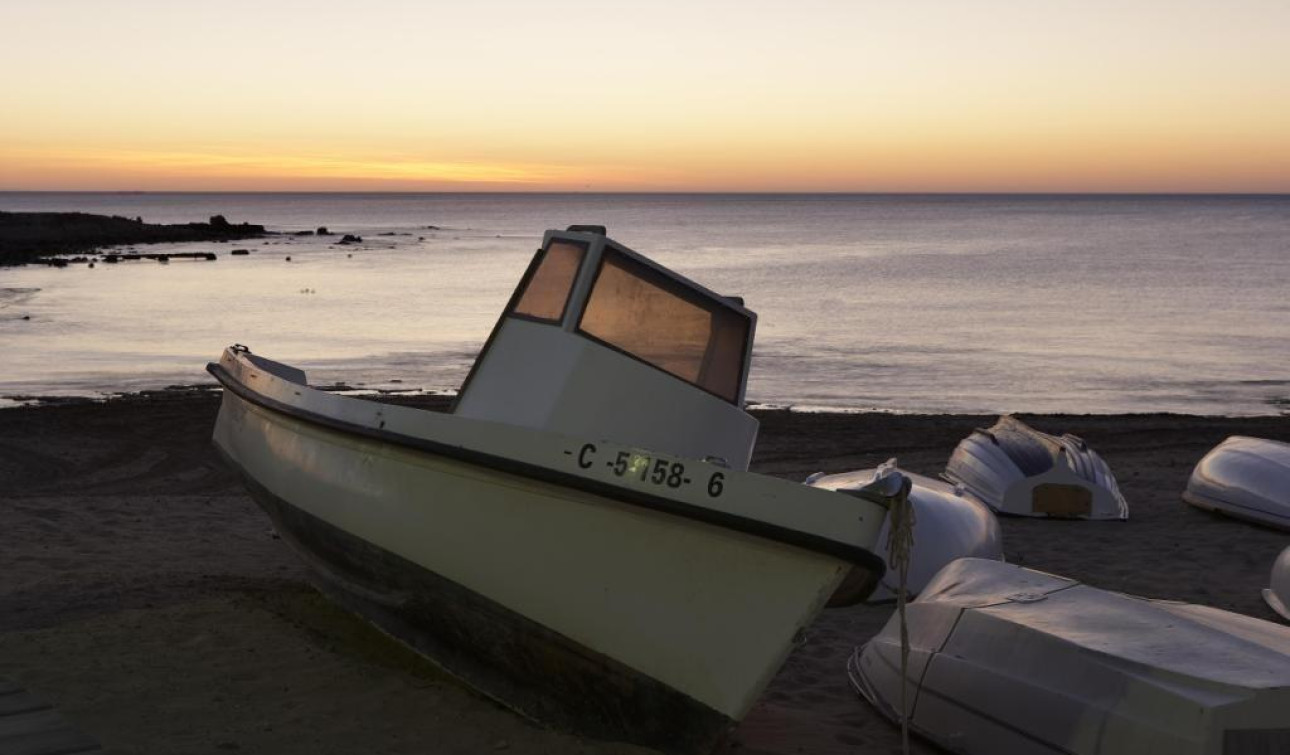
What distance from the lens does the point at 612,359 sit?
7.12 m

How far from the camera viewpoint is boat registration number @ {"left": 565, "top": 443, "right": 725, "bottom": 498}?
5.59 meters

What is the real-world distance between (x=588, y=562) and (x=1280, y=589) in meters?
6.07

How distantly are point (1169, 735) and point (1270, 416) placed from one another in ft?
60.8

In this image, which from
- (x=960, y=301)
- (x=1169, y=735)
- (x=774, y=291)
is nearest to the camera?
(x=1169, y=735)

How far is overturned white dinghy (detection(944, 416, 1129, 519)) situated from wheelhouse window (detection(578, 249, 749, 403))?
245 inches

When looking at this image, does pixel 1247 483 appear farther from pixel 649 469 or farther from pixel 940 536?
pixel 649 469

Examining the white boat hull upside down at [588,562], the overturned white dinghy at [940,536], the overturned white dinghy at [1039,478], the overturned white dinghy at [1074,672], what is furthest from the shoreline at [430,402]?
the overturned white dinghy at [1074,672]

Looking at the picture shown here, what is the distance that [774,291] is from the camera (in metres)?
55.0

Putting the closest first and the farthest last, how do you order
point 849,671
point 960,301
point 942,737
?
point 942,737
point 849,671
point 960,301

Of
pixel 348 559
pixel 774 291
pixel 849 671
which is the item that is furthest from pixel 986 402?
pixel 774 291

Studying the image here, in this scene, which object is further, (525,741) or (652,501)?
(525,741)

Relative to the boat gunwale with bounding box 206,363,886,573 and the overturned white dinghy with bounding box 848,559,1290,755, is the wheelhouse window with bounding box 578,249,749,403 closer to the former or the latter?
the boat gunwale with bounding box 206,363,886,573

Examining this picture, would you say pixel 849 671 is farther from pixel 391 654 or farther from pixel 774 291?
pixel 774 291

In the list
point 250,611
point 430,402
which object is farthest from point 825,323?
point 250,611
